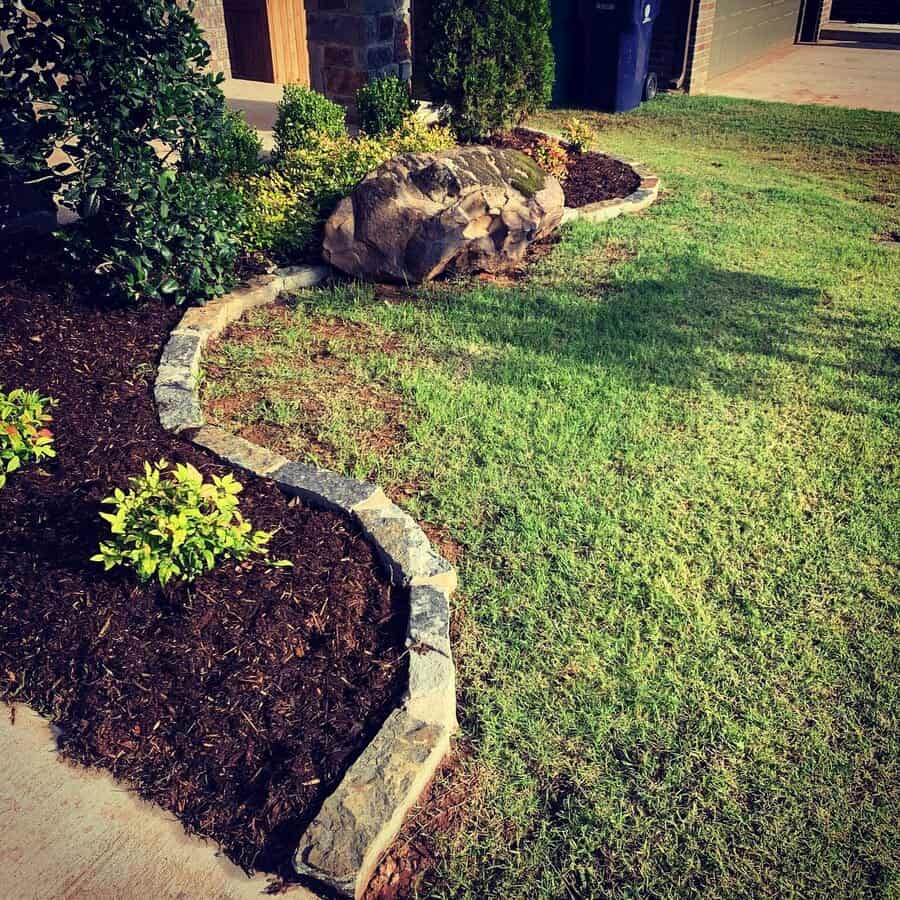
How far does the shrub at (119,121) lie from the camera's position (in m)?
4.65

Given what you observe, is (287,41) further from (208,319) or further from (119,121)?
(208,319)

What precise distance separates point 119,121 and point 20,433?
7.38ft

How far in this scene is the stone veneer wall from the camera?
907 cm

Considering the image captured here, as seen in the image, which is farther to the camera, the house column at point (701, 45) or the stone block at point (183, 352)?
the house column at point (701, 45)

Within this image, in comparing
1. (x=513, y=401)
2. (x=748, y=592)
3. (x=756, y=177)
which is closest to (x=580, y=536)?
(x=748, y=592)

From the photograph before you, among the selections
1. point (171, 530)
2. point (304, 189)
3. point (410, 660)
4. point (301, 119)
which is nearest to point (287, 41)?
point (301, 119)

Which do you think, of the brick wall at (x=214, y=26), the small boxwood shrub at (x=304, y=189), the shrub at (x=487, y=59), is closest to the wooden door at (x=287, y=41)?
the brick wall at (x=214, y=26)

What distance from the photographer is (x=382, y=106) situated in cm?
837

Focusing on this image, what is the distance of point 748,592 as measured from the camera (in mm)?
3535

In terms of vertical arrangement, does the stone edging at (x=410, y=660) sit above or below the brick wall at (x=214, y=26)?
below

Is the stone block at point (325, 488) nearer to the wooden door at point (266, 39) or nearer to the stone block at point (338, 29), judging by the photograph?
the stone block at point (338, 29)

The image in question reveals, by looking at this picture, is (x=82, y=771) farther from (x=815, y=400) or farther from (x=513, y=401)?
Answer: (x=815, y=400)

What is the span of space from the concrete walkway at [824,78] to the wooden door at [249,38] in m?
7.82

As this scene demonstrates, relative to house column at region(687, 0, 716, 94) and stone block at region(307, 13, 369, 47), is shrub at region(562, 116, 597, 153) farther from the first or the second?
house column at region(687, 0, 716, 94)
